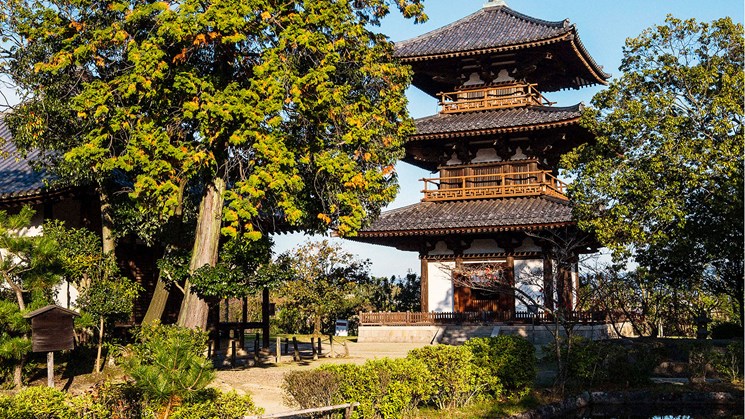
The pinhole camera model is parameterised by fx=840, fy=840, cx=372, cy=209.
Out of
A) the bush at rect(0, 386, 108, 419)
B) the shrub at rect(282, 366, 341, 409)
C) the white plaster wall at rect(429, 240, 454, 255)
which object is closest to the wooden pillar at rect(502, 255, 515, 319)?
the white plaster wall at rect(429, 240, 454, 255)

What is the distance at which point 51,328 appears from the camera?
13516mm

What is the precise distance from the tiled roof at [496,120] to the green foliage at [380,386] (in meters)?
15.7

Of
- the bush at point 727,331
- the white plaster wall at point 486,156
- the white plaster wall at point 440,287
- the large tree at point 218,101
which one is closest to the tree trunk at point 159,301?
the large tree at point 218,101

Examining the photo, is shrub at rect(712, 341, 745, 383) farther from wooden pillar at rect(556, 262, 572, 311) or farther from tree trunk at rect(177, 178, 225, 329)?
tree trunk at rect(177, 178, 225, 329)

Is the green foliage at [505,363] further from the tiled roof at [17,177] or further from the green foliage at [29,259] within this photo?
the tiled roof at [17,177]

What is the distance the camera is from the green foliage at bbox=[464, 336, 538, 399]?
15.5m

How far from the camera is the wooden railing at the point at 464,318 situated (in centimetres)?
2645

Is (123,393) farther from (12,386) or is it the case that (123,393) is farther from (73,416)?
(12,386)

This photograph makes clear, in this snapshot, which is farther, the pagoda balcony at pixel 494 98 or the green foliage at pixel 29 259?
the pagoda balcony at pixel 494 98

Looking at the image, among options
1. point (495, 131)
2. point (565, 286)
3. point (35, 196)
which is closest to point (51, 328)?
point (35, 196)

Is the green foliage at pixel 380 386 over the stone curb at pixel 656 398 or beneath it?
over

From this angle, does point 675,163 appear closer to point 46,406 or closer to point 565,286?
point 565,286

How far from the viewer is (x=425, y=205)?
2988 cm

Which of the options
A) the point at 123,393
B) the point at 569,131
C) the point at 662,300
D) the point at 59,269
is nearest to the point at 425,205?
the point at 569,131
